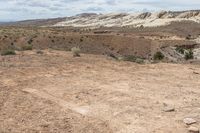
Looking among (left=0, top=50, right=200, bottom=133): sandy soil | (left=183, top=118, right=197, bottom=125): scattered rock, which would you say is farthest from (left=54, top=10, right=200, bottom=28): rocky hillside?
(left=183, top=118, right=197, bottom=125): scattered rock

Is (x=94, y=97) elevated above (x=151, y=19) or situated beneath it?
elevated above

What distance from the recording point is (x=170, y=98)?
40.7ft

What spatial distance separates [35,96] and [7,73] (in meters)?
3.80

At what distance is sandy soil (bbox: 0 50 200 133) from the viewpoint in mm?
9961

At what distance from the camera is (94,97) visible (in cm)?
1248

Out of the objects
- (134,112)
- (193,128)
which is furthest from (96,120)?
(193,128)

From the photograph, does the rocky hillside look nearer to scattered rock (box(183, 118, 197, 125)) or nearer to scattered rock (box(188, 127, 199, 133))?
scattered rock (box(183, 118, 197, 125))

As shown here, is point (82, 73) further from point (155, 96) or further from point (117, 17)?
point (117, 17)

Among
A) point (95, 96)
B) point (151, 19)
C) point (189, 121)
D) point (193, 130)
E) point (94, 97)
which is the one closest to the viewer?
point (193, 130)

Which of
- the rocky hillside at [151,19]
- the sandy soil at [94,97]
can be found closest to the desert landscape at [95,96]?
the sandy soil at [94,97]

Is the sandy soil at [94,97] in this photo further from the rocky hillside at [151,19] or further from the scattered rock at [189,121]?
the rocky hillside at [151,19]

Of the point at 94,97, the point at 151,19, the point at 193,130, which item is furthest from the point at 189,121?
the point at 151,19

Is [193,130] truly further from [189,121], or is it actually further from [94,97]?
[94,97]

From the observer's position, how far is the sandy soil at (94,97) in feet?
32.7
